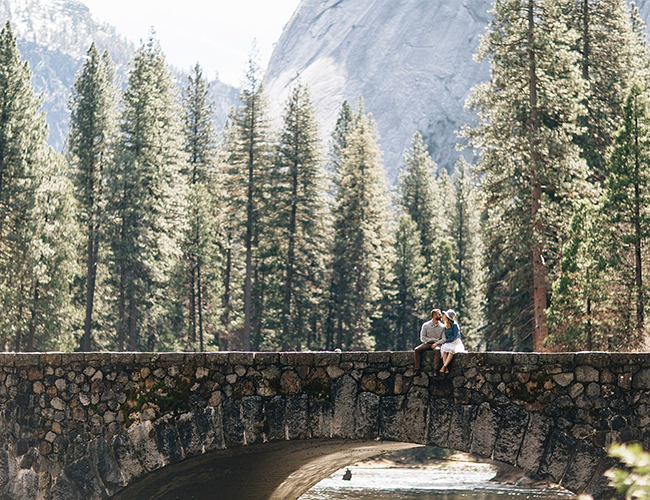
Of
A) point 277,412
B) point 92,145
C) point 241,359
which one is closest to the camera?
point 277,412

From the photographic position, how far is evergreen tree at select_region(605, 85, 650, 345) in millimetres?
25594

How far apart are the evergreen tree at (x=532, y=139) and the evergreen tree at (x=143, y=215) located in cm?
2009

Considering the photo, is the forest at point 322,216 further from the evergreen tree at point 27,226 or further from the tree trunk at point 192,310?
the tree trunk at point 192,310

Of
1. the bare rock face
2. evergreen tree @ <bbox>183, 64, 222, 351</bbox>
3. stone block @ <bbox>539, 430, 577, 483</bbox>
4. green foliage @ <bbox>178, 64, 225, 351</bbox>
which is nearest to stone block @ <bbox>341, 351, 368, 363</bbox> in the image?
stone block @ <bbox>539, 430, 577, 483</bbox>

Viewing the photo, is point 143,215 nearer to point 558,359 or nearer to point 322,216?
point 322,216

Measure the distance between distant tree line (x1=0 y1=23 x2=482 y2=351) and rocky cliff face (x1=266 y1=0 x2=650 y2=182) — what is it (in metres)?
96.5

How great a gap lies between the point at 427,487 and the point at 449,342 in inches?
957

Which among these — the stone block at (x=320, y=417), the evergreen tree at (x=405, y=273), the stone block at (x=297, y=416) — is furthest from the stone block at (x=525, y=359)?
the evergreen tree at (x=405, y=273)

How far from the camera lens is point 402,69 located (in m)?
170

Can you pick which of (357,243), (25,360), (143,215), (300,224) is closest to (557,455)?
(25,360)

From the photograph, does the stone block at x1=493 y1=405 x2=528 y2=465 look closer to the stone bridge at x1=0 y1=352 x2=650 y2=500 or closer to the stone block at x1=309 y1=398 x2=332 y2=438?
the stone bridge at x1=0 y1=352 x2=650 y2=500

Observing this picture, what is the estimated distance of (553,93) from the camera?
30141mm

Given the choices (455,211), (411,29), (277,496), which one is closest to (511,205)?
(277,496)

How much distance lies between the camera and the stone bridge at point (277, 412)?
11414 millimetres
